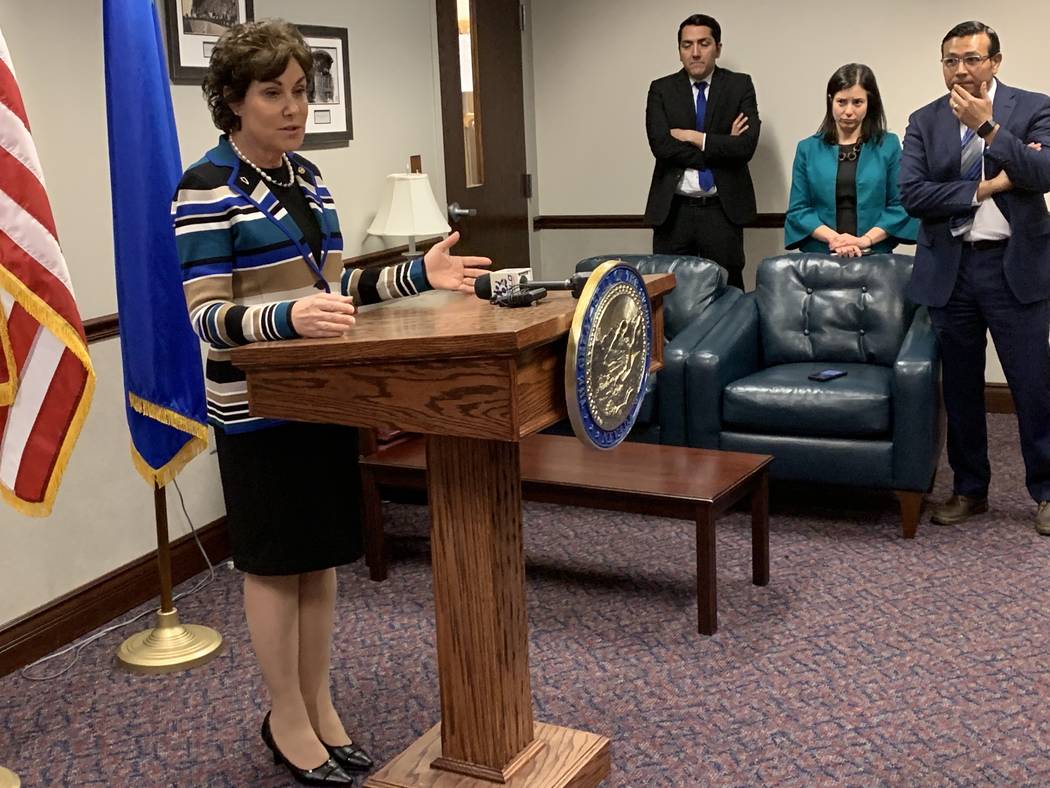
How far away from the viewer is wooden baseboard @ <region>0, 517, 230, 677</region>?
135 inches

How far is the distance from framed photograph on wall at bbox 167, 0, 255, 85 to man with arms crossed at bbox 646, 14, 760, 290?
7.28 feet

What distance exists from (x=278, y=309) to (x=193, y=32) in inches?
89.5

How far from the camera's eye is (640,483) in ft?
12.0

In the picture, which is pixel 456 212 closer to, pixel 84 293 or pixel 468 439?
pixel 84 293

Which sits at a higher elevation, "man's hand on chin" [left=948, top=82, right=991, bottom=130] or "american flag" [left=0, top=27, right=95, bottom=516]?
"man's hand on chin" [left=948, top=82, right=991, bottom=130]

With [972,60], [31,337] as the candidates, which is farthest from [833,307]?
[31,337]

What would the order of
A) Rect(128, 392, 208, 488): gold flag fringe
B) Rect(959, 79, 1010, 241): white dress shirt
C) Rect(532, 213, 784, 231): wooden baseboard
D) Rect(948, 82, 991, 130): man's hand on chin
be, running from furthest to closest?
Rect(532, 213, 784, 231): wooden baseboard < Rect(959, 79, 1010, 241): white dress shirt < Rect(948, 82, 991, 130): man's hand on chin < Rect(128, 392, 208, 488): gold flag fringe

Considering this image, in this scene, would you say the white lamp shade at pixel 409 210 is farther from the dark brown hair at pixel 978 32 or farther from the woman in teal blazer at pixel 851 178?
the dark brown hair at pixel 978 32

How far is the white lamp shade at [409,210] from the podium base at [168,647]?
6.40ft

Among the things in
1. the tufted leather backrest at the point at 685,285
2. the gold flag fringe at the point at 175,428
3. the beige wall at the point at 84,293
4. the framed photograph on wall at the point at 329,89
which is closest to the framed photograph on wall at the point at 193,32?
the beige wall at the point at 84,293

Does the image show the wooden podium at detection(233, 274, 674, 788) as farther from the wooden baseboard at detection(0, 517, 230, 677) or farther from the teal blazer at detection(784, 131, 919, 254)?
the teal blazer at detection(784, 131, 919, 254)

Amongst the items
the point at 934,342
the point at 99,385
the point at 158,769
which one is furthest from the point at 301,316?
the point at 934,342

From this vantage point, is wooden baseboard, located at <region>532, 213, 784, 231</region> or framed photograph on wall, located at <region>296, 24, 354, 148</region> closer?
framed photograph on wall, located at <region>296, 24, 354, 148</region>

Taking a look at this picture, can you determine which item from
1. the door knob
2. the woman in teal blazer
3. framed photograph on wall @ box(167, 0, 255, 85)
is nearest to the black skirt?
framed photograph on wall @ box(167, 0, 255, 85)
